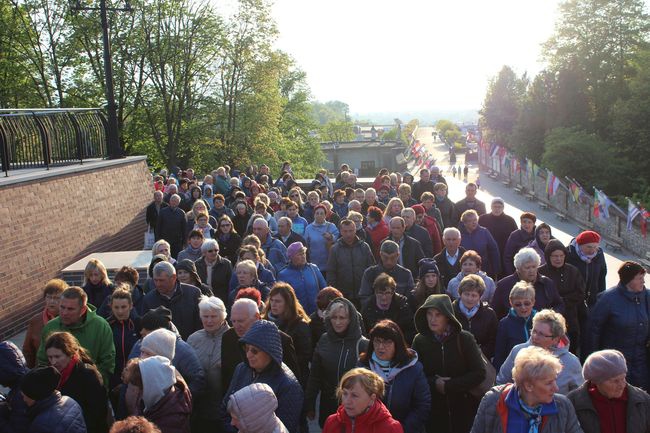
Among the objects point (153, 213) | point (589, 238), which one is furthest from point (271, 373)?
point (153, 213)

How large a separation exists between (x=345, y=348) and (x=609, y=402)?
2.05 meters

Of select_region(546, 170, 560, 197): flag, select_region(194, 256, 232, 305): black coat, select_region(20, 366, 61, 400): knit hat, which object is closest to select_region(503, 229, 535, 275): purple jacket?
select_region(194, 256, 232, 305): black coat

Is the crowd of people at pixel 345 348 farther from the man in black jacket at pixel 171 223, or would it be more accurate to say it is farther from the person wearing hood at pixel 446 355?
the man in black jacket at pixel 171 223

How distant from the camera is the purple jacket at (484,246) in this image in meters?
10.2

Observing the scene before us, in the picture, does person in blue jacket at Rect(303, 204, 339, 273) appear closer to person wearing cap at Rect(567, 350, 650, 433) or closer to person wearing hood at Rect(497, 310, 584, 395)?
person wearing hood at Rect(497, 310, 584, 395)

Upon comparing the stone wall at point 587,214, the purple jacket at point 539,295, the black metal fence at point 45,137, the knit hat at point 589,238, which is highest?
the black metal fence at point 45,137

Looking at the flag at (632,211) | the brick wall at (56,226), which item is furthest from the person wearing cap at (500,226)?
the flag at (632,211)

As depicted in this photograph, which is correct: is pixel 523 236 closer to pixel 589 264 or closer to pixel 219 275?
pixel 589 264

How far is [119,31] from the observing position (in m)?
27.9

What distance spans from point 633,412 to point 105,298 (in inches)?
204

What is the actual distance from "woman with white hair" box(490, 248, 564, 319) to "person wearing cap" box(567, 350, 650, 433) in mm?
2622

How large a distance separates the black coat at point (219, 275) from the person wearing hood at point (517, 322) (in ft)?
12.4

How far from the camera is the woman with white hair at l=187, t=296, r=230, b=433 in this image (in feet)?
19.9

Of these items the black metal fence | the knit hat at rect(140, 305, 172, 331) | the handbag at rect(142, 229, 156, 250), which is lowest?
the handbag at rect(142, 229, 156, 250)
